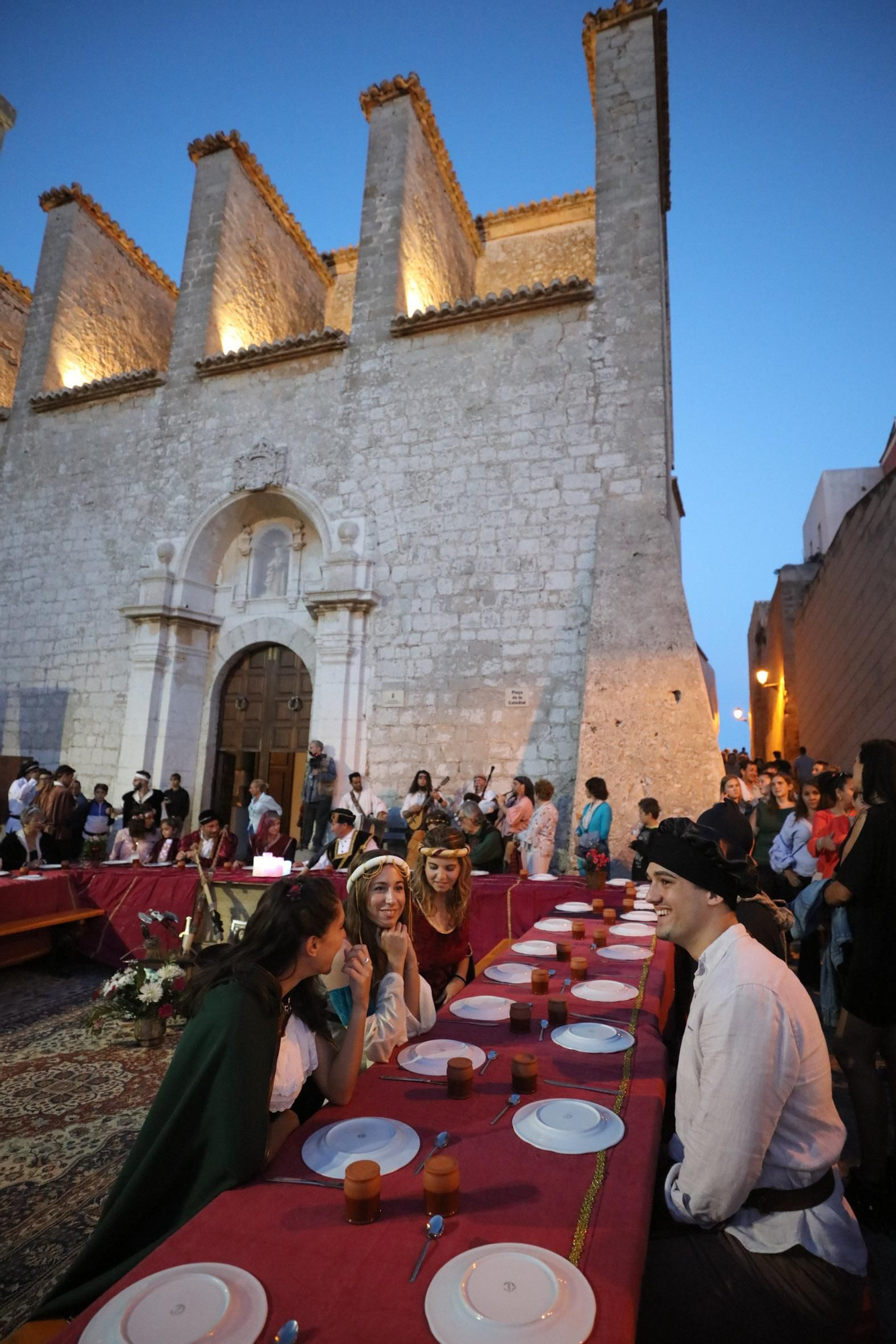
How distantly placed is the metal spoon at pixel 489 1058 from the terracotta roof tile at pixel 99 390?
12199mm

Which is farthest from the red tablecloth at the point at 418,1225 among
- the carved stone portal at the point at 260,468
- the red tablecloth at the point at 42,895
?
the carved stone portal at the point at 260,468

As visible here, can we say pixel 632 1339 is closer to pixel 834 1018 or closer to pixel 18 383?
pixel 834 1018

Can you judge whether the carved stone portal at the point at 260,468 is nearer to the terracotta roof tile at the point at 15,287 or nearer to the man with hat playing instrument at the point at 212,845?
the man with hat playing instrument at the point at 212,845

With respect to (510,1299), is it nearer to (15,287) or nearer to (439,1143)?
(439,1143)

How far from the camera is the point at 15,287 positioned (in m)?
15.0

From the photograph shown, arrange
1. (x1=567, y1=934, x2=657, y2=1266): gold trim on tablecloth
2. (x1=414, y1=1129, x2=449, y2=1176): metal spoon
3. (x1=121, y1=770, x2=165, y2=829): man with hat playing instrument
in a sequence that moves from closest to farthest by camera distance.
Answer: (x1=567, y1=934, x2=657, y2=1266): gold trim on tablecloth
(x1=414, y1=1129, x2=449, y2=1176): metal spoon
(x1=121, y1=770, x2=165, y2=829): man with hat playing instrument

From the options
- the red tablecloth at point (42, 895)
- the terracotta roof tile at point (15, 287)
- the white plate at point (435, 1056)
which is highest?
the terracotta roof tile at point (15, 287)

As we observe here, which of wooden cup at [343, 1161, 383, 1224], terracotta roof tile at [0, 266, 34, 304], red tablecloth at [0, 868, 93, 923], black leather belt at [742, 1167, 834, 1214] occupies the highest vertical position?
terracotta roof tile at [0, 266, 34, 304]

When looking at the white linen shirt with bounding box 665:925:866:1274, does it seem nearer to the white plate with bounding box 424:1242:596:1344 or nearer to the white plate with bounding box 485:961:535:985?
the white plate with bounding box 424:1242:596:1344

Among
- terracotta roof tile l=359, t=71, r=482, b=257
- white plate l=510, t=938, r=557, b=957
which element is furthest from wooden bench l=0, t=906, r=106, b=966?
terracotta roof tile l=359, t=71, r=482, b=257

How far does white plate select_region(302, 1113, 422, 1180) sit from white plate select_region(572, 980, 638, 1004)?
1.13 metres

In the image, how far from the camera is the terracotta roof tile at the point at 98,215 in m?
12.6

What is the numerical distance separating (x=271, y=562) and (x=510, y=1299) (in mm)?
10792

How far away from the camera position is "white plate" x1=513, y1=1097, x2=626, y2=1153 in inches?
58.8
